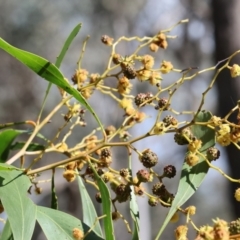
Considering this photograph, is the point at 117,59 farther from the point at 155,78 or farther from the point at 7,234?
the point at 7,234

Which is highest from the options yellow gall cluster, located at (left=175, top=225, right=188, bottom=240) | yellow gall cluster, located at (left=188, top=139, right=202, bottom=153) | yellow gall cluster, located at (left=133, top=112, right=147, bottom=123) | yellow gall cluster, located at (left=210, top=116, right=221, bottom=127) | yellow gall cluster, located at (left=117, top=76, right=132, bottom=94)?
yellow gall cluster, located at (left=117, top=76, right=132, bottom=94)

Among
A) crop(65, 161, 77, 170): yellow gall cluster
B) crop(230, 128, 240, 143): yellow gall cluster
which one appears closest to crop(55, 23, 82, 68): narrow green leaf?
crop(65, 161, 77, 170): yellow gall cluster

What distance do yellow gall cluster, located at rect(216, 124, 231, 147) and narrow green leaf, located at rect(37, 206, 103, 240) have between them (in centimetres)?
20

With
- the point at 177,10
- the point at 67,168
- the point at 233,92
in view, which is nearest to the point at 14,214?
the point at 67,168

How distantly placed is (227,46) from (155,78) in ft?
4.27

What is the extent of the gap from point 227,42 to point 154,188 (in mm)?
1413

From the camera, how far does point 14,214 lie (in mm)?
556

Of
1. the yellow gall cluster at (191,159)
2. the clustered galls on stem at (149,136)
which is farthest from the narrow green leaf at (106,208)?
the yellow gall cluster at (191,159)

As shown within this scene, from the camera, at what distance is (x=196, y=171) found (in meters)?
0.65

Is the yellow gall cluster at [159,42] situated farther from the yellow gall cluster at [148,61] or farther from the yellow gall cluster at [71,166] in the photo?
the yellow gall cluster at [71,166]

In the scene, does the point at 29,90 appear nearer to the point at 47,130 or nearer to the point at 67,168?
the point at 47,130

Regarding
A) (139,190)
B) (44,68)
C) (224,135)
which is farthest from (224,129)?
(44,68)

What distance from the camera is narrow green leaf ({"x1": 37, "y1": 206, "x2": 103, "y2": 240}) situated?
0.63m

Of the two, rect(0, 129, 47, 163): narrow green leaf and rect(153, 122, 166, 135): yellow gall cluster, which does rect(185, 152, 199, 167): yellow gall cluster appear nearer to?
rect(153, 122, 166, 135): yellow gall cluster
